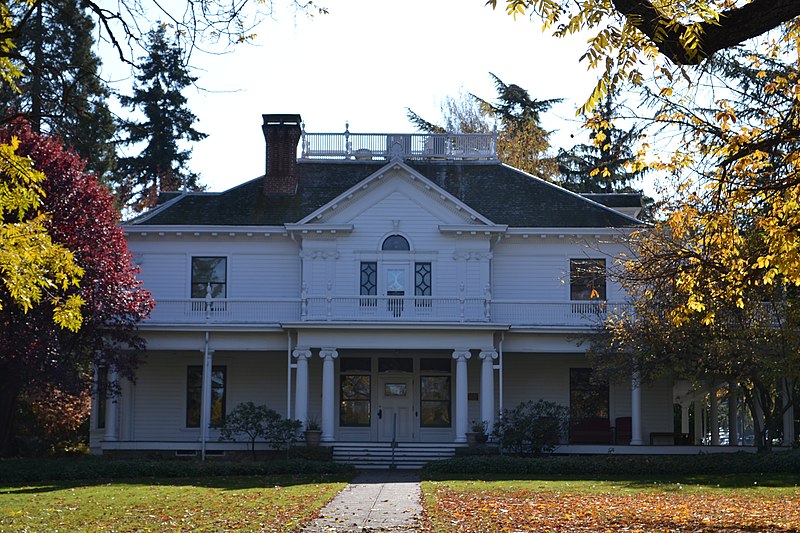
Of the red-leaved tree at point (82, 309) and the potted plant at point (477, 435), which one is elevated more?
the red-leaved tree at point (82, 309)

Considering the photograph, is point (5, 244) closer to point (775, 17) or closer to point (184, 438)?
point (775, 17)

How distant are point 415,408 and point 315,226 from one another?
6.98m

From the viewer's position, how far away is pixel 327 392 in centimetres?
3197

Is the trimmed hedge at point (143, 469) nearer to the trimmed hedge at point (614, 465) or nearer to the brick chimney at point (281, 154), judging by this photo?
the trimmed hedge at point (614, 465)

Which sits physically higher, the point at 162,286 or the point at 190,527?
the point at 162,286

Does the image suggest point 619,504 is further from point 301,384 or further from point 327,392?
point 301,384

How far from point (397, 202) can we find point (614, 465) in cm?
1186

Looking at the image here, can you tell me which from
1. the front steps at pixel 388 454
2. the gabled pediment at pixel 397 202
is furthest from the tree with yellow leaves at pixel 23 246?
the gabled pediment at pixel 397 202

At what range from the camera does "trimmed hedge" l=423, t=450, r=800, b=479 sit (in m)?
26.6

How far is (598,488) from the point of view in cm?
2238

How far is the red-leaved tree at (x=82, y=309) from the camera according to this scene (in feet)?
92.3

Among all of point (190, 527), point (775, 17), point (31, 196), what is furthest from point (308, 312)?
point (775, 17)

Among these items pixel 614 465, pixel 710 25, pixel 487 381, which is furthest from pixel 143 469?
pixel 710 25

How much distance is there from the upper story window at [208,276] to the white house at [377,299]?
5cm
